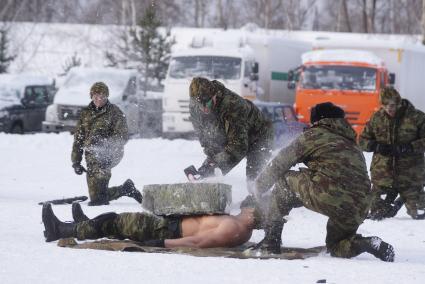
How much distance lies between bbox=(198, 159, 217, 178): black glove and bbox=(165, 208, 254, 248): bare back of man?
1474mm

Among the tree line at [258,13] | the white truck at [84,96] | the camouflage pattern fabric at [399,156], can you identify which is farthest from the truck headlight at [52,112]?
the tree line at [258,13]

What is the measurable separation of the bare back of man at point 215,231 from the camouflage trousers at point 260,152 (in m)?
2.06

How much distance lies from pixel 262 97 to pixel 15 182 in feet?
46.4

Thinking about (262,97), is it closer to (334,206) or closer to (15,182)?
(15,182)

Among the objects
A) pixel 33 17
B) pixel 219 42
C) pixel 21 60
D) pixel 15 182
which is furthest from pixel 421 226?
pixel 33 17

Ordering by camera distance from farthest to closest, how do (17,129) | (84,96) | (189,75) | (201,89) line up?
(17,129), (84,96), (189,75), (201,89)

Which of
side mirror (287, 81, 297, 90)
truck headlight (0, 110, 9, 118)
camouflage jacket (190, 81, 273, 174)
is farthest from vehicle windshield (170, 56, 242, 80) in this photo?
camouflage jacket (190, 81, 273, 174)

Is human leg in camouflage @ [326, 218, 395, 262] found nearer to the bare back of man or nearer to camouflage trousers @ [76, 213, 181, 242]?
the bare back of man

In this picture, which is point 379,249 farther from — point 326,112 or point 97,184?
point 97,184

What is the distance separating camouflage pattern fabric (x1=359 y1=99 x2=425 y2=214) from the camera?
10.9 meters

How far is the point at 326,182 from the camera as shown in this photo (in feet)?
23.6

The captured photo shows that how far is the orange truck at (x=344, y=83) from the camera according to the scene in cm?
2261

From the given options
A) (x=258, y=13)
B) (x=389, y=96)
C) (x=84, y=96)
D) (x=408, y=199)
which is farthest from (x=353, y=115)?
(x=258, y=13)

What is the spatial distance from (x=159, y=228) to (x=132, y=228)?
0.23 metres
